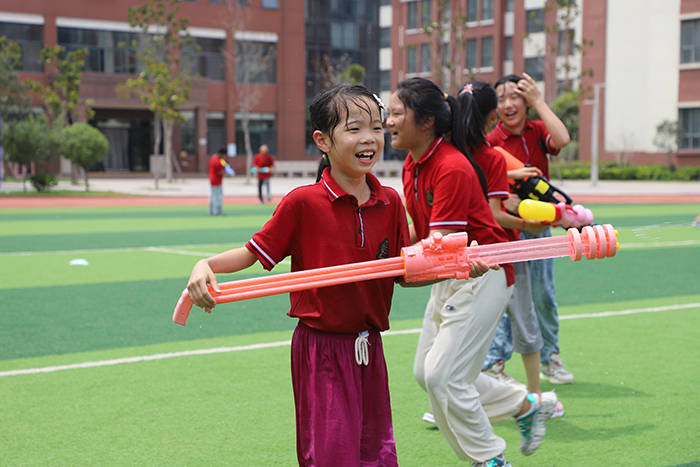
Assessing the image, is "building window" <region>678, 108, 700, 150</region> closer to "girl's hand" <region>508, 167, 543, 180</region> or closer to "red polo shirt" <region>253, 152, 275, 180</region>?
"red polo shirt" <region>253, 152, 275, 180</region>

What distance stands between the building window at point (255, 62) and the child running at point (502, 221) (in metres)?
43.5

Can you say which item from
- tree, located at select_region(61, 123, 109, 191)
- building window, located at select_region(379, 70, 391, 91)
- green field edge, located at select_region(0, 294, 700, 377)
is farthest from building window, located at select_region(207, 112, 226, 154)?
green field edge, located at select_region(0, 294, 700, 377)

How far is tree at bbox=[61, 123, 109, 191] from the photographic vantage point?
31.2m

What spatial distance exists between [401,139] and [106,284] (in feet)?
22.3

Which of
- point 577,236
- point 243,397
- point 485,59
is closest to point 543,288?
point 243,397

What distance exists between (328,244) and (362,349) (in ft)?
1.38

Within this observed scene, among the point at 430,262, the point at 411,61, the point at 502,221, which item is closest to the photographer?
the point at 430,262

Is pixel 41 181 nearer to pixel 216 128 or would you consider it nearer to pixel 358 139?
pixel 216 128

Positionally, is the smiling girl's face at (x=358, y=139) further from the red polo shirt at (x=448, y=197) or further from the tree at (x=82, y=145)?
the tree at (x=82, y=145)

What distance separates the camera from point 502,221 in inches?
162

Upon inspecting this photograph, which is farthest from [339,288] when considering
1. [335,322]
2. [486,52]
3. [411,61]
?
[411,61]

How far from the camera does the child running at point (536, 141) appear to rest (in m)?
4.85

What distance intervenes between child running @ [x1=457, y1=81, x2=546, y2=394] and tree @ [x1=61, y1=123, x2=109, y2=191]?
1155 inches

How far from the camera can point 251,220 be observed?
19.3 meters
